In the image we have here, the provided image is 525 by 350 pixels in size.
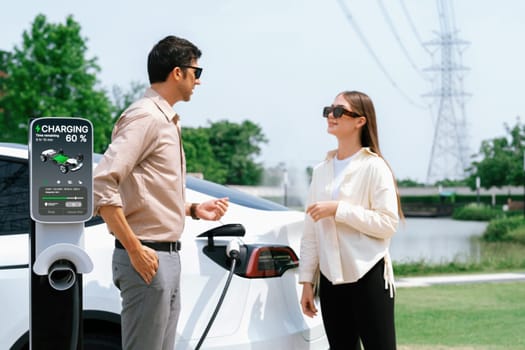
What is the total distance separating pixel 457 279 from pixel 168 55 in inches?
410

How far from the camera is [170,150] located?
3.20 meters

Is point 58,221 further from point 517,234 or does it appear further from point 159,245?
point 517,234

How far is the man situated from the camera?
3.05 meters

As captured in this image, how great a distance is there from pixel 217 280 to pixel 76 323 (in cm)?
72

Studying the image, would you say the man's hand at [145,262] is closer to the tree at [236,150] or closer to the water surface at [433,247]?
the water surface at [433,247]

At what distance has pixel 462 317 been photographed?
345 inches

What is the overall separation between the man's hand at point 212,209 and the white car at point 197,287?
12 cm

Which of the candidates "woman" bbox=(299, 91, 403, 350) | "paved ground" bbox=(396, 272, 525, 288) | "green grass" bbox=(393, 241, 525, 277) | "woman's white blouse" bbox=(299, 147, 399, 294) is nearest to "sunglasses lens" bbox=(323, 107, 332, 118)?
"woman" bbox=(299, 91, 403, 350)

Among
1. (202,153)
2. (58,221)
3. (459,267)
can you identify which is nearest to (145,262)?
(58,221)

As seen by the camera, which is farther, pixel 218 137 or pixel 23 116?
pixel 218 137

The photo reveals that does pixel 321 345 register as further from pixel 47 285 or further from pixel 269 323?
pixel 47 285

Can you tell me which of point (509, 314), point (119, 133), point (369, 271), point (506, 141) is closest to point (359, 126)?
point (369, 271)

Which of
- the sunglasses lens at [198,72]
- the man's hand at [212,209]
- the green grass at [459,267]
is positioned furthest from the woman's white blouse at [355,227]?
the green grass at [459,267]

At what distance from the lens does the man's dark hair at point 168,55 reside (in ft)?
10.8
